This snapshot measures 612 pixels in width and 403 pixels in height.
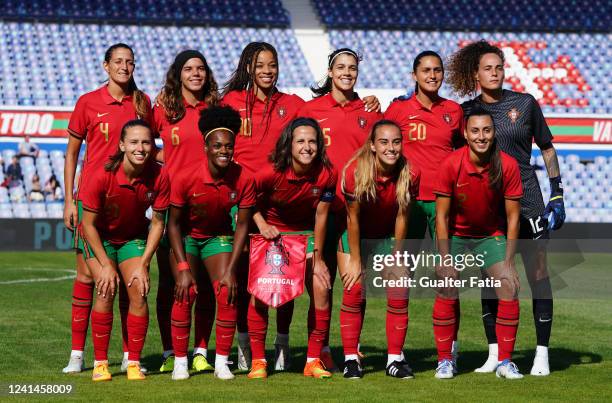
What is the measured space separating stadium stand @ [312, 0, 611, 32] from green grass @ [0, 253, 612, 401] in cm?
1792

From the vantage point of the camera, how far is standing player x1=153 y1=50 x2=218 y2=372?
7180 mm

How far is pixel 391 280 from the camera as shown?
6879 millimetres

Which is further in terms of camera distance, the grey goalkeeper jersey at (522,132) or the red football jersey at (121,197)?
the grey goalkeeper jersey at (522,132)

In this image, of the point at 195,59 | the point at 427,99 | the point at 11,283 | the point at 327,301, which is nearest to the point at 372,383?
the point at 327,301

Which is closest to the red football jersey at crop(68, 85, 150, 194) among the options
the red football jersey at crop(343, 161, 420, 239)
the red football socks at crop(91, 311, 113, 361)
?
the red football socks at crop(91, 311, 113, 361)

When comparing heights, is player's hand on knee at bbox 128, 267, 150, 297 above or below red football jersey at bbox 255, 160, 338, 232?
below

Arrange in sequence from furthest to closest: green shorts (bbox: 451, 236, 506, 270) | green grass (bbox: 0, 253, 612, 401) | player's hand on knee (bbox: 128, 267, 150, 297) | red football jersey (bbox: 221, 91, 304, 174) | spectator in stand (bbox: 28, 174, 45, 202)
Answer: spectator in stand (bbox: 28, 174, 45, 202) < red football jersey (bbox: 221, 91, 304, 174) < green shorts (bbox: 451, 236, 506, 270) < player's hand on knee (bbox: 128, 267, 150, 297) < green grass (bbox: 0, 253, 612, 401)

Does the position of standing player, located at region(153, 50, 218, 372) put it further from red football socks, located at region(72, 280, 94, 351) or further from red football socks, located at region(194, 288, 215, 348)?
red football socks, located at region(72, 280, 94, 351)

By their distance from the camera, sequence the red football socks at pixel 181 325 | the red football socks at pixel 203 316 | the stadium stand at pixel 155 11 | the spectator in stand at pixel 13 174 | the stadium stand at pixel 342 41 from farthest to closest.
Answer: the stadium stand at pixel 155 11 < the stadium stand at pixel 342 41 < the spectator in stand at pixel 13 174 < the red football socks at pixel 203 316 < the red football socks at pixel 181 325

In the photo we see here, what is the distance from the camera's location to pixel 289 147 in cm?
681

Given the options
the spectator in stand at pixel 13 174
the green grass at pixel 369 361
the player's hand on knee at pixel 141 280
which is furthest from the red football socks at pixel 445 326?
the spectator in stand at pixel 13 174

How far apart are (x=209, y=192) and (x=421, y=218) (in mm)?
1459

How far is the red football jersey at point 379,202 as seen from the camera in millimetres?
6770

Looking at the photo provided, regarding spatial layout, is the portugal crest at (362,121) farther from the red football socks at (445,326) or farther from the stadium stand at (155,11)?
the stadium stand at (155,11)
